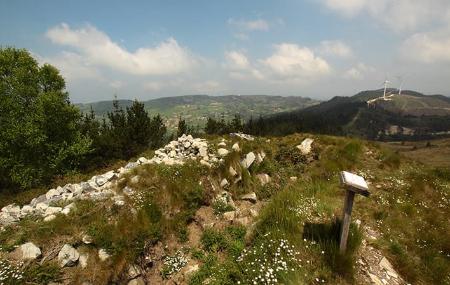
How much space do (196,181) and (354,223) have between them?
6.67m

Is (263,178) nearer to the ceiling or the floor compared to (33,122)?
nearer to the floor

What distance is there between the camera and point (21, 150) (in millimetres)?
23547

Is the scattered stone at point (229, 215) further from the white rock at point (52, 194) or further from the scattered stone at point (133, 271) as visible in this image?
the white rock at point (52, 194)

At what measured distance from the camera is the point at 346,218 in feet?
24.0

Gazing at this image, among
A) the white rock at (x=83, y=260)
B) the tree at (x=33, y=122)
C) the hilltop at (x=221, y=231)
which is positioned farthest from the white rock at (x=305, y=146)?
the tree at (x=33, y=122)

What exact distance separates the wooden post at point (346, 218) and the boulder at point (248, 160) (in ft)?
24.0

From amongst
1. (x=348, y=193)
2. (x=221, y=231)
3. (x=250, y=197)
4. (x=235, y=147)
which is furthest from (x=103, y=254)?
(x=235, y=147)

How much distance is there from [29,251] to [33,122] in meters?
20.3

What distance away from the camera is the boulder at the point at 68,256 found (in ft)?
26.2

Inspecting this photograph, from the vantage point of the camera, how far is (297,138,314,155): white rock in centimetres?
1808

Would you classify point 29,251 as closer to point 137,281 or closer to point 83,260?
point 83,260

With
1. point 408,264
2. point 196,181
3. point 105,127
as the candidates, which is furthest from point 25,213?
point 105,127

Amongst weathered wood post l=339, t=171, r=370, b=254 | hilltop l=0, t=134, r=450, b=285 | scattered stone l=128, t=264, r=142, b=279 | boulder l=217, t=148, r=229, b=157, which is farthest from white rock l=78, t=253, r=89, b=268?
boulder l=217, t=148, r=229, b=157

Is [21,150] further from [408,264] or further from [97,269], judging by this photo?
[408,264]
